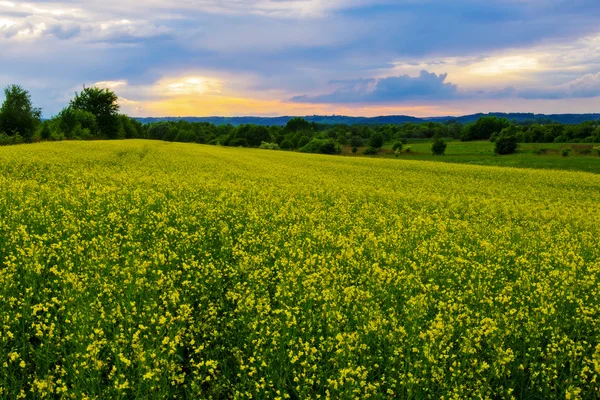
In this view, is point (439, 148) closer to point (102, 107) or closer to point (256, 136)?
point (256, 136)

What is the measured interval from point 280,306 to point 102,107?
4025 inches

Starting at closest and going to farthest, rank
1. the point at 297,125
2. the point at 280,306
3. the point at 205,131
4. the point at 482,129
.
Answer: the point at 280,306
the point at 482,129
the point at 205,131
the point at 297,125

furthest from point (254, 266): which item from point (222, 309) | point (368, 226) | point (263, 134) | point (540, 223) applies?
point (263, 134)

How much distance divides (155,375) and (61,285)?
2713mm

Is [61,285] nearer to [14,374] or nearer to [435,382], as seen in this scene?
[14,374]

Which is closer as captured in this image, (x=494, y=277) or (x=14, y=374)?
(x=14, y=374)

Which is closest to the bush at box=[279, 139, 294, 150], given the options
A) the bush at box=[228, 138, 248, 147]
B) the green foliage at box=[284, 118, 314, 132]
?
the bush at box=[228, 138, 248, 147]

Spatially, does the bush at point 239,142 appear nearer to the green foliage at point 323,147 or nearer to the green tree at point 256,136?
the green tree at point 256,136

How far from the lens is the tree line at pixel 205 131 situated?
70875 millimetres

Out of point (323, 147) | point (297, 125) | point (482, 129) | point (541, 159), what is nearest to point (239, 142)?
point (323, 147)

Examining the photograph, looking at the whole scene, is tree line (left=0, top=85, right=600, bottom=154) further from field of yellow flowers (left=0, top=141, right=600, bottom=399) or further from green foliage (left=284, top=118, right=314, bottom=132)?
field of yellow flowers (left=0, top=141, right=600, bottom=399)

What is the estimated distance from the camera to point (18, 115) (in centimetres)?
7019

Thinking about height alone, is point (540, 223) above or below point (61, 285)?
below

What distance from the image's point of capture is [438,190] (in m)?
22.5
